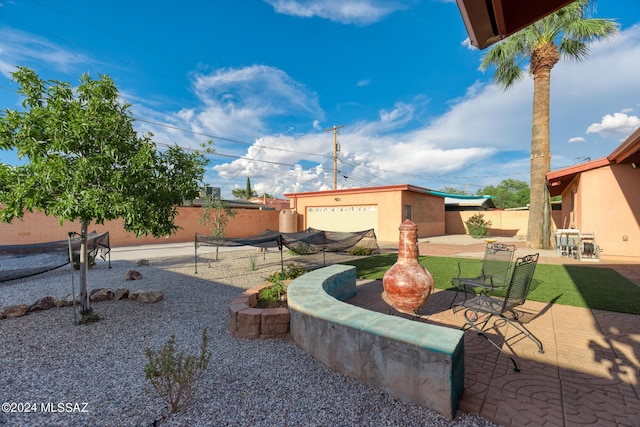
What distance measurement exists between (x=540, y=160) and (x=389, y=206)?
23.2 ft

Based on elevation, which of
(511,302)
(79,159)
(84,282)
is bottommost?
(511,302)

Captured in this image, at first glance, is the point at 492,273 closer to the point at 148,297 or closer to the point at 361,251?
the point at 361,251

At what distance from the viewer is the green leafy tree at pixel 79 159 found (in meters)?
3.36

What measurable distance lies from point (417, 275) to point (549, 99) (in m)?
11.7

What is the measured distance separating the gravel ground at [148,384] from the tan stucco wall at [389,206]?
12.6 metres

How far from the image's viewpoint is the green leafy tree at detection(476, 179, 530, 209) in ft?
138

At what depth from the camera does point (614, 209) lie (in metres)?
9.03

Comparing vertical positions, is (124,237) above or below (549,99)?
below

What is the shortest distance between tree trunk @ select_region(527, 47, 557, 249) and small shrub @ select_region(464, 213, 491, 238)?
6.28m

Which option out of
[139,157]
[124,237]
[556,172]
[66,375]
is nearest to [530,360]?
[66,375]

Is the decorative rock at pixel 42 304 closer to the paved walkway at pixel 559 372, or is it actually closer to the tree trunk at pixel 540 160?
the paved walkway at pixel 559 372

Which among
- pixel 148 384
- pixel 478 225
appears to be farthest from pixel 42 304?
pixel 478 225

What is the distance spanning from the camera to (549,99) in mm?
11008

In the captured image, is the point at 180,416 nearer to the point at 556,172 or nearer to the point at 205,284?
the point at 205,284
